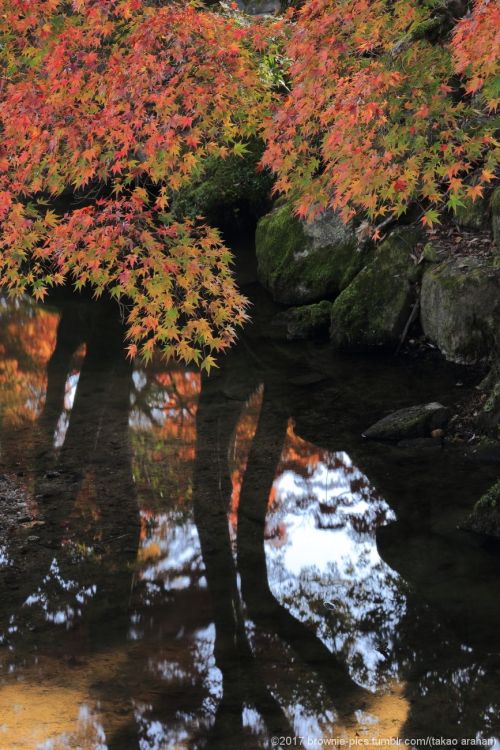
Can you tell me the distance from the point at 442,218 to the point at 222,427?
5.57 m

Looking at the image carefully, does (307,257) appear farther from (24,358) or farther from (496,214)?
(24,358)

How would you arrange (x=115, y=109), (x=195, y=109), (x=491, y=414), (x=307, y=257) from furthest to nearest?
(x=307, y=257) → (x=491, y=414) → (x=195, y=109) → (x=115, y=109)

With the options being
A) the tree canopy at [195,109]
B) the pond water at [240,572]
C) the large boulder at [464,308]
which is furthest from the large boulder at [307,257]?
the tree canopy at [195,109]

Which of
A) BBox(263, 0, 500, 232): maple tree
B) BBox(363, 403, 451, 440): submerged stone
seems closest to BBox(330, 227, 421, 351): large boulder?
BBox(363, 403, 451, 440): submerged stone

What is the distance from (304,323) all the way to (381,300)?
5.00 feet

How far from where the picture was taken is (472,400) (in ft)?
31.8

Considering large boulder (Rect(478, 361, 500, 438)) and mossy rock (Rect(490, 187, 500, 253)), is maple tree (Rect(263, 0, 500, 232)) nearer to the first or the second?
large boulder (Rect(478, 361, 500, 438))

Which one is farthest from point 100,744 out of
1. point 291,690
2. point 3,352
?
point 3,352

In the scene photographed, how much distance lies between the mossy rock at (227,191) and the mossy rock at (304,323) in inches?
189

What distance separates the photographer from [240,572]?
660 cm

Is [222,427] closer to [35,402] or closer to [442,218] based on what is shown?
[35,402]

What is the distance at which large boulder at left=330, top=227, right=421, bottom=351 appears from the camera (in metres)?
12.1

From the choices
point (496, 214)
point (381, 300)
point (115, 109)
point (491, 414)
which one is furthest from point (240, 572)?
point (496, 214)

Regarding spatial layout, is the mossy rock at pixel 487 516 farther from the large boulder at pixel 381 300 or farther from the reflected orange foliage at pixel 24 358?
the reflected orange foliage at pixel 24 358
